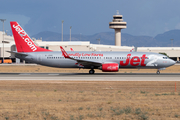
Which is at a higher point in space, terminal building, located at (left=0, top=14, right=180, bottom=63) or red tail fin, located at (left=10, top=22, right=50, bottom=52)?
terminal building, located at (left=0, top=14, right=180, bottom=63)

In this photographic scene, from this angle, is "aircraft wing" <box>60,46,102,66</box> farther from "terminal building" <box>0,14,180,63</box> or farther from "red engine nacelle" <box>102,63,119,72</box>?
"terminal building" <box>0,14,180,63</box>

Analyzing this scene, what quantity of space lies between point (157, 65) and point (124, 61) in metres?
5.62

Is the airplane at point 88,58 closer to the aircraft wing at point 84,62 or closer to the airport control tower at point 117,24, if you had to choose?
the aircraft wing at point 84,62

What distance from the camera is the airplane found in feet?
143

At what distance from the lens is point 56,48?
378 ft

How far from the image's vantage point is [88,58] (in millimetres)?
44812

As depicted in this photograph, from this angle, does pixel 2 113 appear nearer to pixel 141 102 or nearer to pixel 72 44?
pixel 141 102

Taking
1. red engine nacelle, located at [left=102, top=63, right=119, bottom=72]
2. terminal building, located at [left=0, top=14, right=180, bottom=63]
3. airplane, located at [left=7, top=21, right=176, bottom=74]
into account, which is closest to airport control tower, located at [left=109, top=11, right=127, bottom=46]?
terminal building, located at [left=0, top=14, right=180, bottom=63]

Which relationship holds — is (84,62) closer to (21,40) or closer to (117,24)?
(21,40)

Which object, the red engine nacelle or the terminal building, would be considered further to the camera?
the terminal building

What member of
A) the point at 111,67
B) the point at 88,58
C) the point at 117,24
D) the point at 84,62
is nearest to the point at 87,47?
the point at 88,58

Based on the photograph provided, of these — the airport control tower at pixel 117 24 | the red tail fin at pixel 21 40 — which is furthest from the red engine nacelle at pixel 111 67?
the airport control tower at pixel 117 24

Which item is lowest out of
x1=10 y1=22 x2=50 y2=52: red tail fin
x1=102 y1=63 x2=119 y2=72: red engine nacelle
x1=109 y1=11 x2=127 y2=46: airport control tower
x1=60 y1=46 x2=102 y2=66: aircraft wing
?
x1=102 y1=63 x2=119 y2=72: red engine nacelle

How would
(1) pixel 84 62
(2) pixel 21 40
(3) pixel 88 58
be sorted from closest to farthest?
(1) pixel 84 62, (3) pixel 88 58, (2) pixel 21 40
